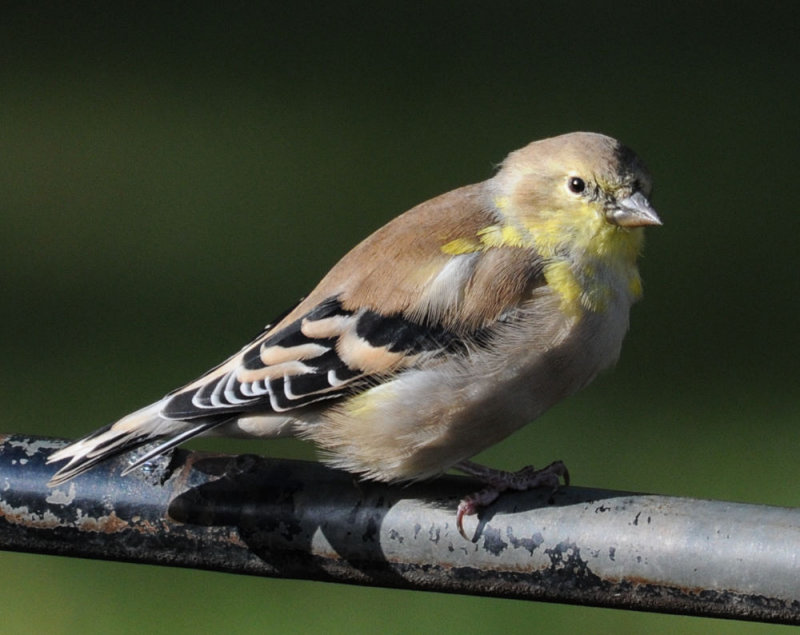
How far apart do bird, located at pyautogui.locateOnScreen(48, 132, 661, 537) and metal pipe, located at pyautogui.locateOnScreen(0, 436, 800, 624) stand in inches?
16.8

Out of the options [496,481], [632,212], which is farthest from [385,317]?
[632,212]

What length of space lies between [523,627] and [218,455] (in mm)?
1751

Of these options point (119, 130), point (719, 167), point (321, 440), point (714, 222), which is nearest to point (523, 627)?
point (321, 440)

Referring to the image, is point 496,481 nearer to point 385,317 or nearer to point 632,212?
point 385,317

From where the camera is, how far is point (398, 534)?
1942 mm

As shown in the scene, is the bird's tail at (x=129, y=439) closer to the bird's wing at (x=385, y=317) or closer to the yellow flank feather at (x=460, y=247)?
the bird's wing at (x=385, y=317)

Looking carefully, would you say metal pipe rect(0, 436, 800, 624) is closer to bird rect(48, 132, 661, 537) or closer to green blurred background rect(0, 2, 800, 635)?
bird rect(48, 132, 661, 537)

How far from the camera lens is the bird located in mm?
2523

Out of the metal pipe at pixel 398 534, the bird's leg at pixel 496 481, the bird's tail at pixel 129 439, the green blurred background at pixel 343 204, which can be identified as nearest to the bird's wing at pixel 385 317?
the bird's tail at pixel 129 439

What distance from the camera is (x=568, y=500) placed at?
1917 millimetres

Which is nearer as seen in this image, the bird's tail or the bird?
the bird's tail

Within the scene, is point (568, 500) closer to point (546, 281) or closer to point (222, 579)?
point (546, 281)

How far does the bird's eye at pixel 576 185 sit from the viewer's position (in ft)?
9.05

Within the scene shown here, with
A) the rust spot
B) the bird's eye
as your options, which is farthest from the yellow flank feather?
the rust spot
